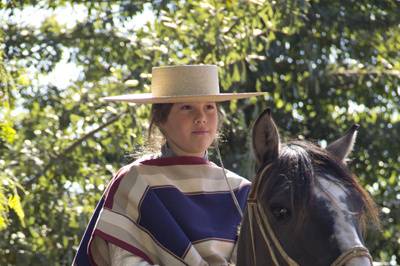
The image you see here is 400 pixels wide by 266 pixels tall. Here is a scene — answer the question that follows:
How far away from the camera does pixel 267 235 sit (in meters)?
4.05

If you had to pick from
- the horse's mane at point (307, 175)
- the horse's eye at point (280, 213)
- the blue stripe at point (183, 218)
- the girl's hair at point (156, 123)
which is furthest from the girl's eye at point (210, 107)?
the horse's eye at point (280, 213)

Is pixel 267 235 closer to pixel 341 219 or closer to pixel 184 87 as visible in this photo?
pixel 341 219

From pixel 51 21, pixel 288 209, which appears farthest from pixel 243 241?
pixel 51 21

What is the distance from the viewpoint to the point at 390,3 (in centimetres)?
1061

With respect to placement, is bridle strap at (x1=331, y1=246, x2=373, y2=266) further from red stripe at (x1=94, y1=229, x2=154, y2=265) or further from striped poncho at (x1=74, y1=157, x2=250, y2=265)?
red stripe at (x1=94, y1=229, x2=154, y2=265)

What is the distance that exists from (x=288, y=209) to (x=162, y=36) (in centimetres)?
527

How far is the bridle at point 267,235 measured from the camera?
3.68 m

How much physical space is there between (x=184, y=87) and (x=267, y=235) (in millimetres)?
1019

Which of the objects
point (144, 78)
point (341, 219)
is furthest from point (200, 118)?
point (144, 78)

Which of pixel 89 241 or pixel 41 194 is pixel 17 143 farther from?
pixel 89 241

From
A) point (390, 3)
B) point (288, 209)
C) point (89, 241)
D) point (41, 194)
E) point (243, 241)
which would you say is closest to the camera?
point (288, 209)

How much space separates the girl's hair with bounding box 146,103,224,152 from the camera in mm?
4848

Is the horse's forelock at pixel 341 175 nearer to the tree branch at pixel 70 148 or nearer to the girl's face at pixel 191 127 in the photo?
the girl's face at pixel 191 127

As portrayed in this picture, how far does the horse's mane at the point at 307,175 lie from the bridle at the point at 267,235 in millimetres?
66
